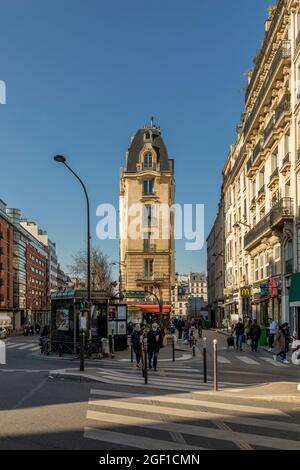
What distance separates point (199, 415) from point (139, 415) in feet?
3.48

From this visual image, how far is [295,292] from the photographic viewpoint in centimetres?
2903

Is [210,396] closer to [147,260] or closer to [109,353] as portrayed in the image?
[109,353]

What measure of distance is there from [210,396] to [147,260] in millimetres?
53053

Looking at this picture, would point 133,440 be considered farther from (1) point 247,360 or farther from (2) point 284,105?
(2) point 284,105

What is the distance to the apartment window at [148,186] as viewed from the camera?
67588mm

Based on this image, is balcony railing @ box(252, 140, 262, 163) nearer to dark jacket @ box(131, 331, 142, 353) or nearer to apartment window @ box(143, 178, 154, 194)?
apartment window @ box(143, 178, 154, 194)

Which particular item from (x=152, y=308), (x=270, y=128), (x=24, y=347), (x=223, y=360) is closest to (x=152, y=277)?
(x=152, y=308)

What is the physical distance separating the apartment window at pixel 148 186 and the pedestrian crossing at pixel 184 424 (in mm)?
55143

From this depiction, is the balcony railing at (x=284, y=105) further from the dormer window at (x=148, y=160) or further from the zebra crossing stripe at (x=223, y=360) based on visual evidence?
the dormer window at (x=148, y=160)

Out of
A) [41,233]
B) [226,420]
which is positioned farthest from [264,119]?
[41,233]

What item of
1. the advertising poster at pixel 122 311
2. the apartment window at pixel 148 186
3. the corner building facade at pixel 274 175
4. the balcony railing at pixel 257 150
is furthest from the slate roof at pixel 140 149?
the advertising poster at pixel 122 311

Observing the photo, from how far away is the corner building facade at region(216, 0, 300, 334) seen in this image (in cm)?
3238

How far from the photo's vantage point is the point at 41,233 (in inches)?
5920

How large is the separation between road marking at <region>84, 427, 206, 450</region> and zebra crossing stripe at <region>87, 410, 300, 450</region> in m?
0.16
